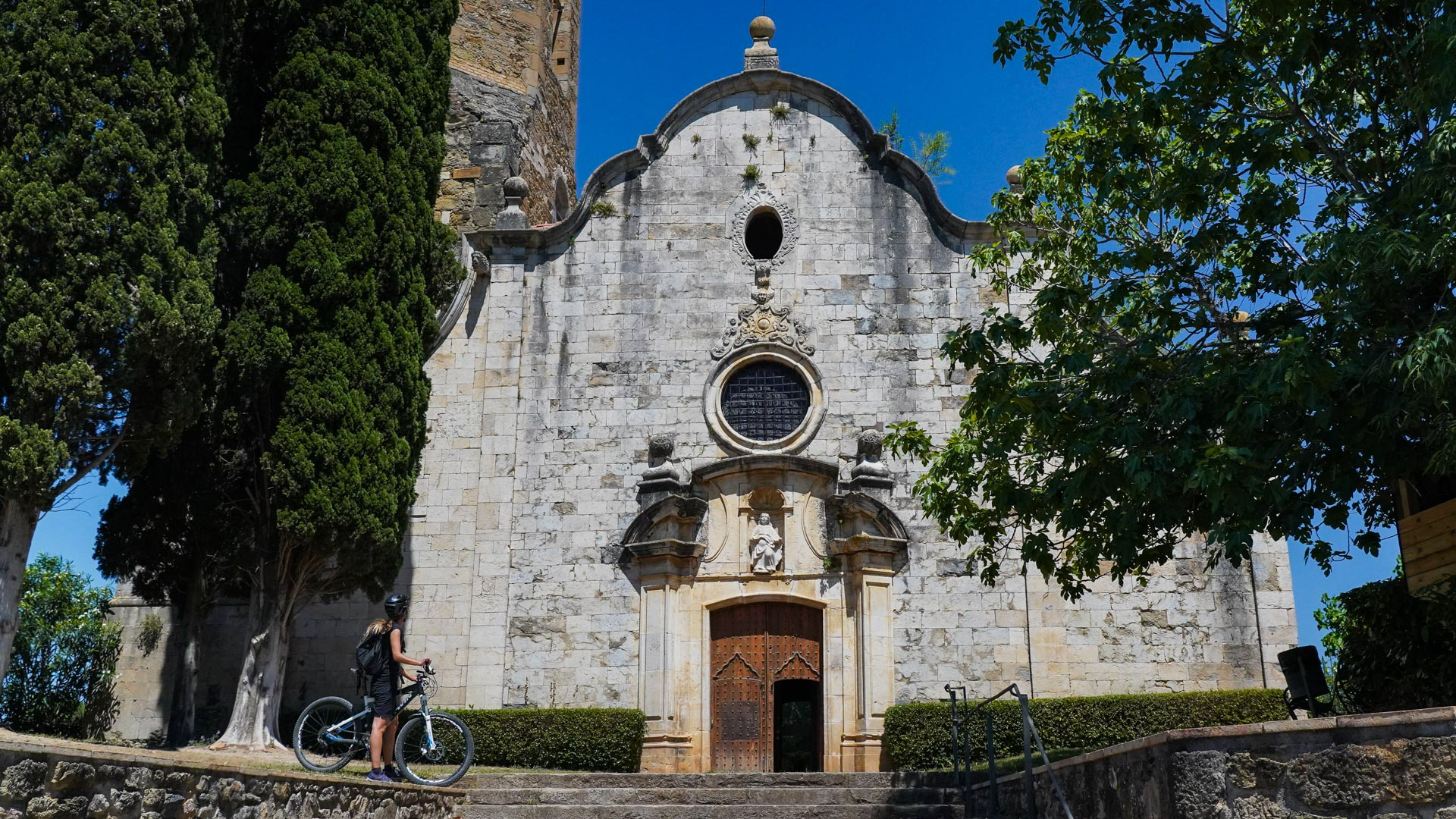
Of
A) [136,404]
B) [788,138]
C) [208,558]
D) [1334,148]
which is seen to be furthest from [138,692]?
[1334,148]

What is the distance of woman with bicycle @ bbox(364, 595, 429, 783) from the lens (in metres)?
8.61

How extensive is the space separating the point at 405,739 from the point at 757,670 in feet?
13.5

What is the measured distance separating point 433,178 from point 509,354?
2.37 meters

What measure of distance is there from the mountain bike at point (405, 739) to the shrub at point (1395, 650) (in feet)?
21.9

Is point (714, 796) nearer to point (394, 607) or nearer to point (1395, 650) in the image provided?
point (394, 607)

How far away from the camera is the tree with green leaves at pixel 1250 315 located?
6812mm

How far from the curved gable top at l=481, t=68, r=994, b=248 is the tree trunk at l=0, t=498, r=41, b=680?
736cm

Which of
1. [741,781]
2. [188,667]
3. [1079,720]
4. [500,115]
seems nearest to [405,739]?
[188,667]

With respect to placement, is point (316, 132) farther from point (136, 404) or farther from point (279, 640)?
point (279, 640)

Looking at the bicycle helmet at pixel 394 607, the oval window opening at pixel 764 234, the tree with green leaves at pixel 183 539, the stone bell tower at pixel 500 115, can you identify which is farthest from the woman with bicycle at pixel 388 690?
the stone bell tower at pixel 500 115

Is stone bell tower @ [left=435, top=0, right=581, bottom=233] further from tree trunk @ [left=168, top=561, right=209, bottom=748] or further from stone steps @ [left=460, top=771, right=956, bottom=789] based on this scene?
stone steps @ [left=460, top=771, right=956, bottom=789]

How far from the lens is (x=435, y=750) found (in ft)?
29.0

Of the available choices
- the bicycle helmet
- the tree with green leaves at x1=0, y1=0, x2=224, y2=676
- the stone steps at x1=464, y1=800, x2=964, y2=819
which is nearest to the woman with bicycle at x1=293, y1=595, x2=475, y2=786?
the bicycle helmet

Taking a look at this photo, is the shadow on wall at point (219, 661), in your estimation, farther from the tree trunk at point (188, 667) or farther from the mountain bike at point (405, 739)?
the tree trunk at point (188, 667)
